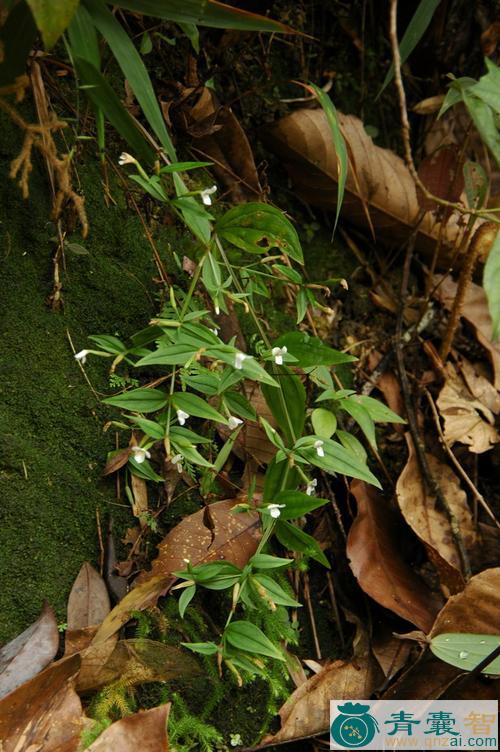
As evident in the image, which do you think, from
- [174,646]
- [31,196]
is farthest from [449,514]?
[31,196]

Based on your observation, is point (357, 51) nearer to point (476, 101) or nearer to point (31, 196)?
point (476, 101)

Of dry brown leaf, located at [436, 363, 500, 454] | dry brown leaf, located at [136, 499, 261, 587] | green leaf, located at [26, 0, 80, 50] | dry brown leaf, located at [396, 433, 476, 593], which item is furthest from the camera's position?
dry brown leaf, located at [436, 363, 500, 454]

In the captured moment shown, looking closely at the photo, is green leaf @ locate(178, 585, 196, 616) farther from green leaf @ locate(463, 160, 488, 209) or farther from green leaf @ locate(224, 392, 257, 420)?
Result: green leaf @ locate(463, 160, 488, 209)

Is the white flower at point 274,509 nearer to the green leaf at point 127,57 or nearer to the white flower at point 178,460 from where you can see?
the white flower at point 178,460

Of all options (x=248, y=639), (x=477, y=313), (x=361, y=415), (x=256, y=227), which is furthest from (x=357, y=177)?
(x=248, y=639)

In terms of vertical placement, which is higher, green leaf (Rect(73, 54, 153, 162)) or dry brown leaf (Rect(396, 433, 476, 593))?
green leaf (Rect(73, 54, 153, 162))

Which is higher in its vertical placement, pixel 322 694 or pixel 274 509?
pixel 274 509

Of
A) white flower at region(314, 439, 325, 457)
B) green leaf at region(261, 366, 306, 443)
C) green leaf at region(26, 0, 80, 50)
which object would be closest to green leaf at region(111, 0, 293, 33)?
green leaf at region(26, 0, 80, 50)

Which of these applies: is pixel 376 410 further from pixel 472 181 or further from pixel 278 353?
pixel 472 181
